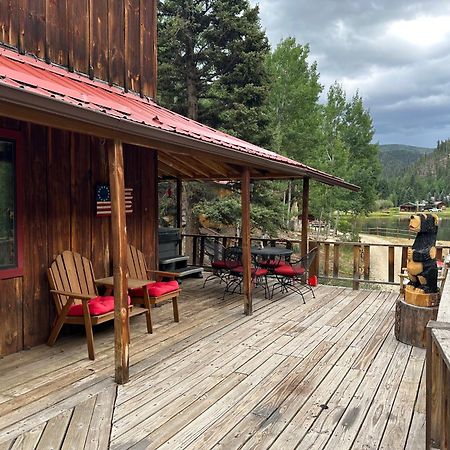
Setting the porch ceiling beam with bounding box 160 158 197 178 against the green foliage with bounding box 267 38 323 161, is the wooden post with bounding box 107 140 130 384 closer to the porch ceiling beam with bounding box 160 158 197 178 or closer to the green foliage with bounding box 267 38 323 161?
the porch ceiling beam with bounding box 160 158 197 178

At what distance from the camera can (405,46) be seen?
49.8 ft

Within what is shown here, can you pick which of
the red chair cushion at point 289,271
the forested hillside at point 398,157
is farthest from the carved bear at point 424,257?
the forested hillside at point 398,157

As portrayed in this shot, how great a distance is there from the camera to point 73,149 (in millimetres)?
4227

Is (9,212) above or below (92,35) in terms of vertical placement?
below

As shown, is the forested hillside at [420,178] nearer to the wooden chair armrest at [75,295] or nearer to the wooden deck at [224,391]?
the wooden deck at [224,391]

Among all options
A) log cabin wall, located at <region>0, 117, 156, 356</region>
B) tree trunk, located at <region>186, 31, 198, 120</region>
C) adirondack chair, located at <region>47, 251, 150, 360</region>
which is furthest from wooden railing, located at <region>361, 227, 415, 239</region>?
adirondack chair, located at <region>47, 251, 150, 360</region>

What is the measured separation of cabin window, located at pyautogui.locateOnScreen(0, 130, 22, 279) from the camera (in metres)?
3.51

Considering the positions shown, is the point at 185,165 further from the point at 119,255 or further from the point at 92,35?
the point at 119,255

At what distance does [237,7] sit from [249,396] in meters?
11.5

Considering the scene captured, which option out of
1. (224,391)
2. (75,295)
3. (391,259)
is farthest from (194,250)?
(224,391)

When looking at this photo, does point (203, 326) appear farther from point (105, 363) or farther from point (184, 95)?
point (184, 95)

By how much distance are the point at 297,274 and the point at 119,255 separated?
3.60m

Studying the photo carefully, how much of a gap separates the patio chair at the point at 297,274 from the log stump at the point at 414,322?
1.93m

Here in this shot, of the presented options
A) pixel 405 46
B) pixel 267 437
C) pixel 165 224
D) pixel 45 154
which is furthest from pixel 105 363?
pixel 405 46
